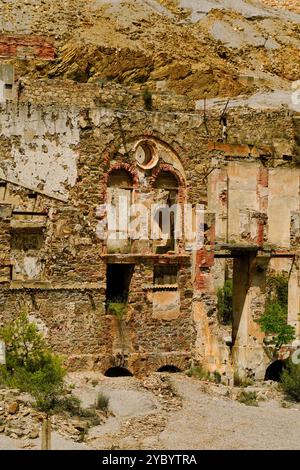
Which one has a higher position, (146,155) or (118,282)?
(146,155)

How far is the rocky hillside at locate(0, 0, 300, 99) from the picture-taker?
3725 cm

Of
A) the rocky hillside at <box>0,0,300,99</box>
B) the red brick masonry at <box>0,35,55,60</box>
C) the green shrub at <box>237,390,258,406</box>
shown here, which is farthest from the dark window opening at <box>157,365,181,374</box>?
the red brick masonry at <box>0,35,55,60</box>

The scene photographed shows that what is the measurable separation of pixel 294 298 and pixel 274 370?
1.92 meters

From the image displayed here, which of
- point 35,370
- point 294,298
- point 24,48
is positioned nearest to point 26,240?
point 35,370

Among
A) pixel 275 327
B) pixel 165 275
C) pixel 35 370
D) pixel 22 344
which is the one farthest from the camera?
pixel 275 327

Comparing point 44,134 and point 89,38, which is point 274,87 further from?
point 44,134

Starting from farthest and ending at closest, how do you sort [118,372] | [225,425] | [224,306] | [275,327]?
1. [224,306]
2. [275,327]
3. [118,372]
4. [225,425]

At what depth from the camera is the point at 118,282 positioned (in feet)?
80.0

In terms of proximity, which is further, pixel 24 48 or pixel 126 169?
pixel 24 48

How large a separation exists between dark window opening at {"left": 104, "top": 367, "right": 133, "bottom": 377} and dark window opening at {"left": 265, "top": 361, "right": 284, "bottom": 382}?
13.2 feet

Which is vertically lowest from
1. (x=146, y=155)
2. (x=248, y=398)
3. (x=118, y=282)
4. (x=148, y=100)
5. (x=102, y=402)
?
(x=248, y=398)

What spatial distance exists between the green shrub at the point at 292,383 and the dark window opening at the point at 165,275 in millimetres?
3366

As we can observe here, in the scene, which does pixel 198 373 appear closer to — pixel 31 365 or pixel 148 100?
pixel 31 365

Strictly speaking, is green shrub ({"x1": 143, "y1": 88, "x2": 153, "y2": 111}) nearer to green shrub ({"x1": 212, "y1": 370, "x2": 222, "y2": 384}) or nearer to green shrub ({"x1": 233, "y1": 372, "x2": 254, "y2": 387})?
green shrub ({"x1": 233, "y1": 372, "x2": 254, "y2": 387})
